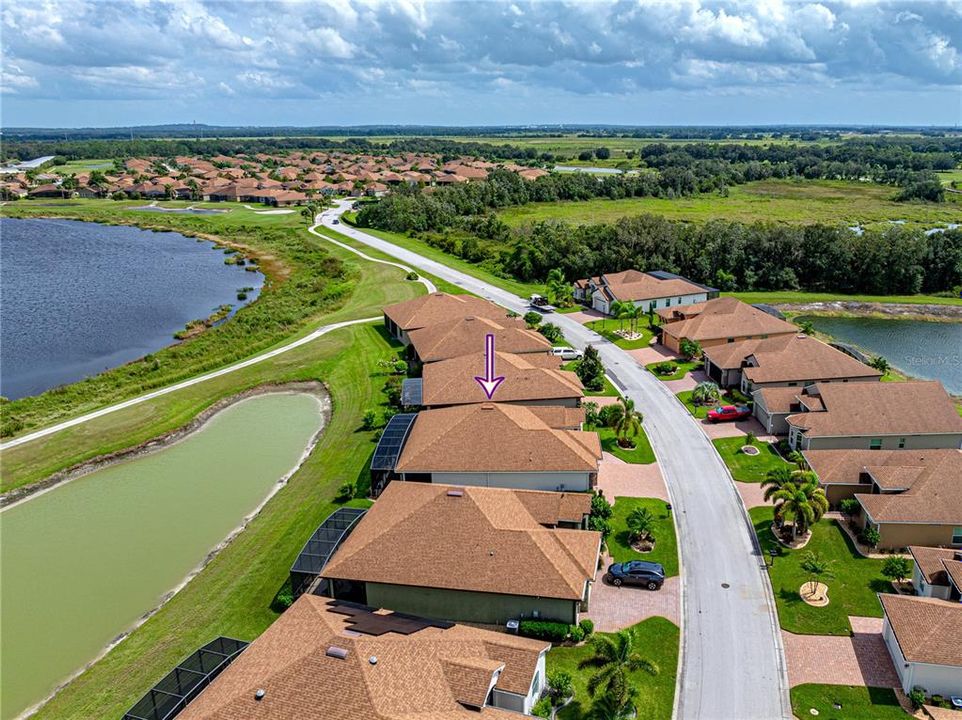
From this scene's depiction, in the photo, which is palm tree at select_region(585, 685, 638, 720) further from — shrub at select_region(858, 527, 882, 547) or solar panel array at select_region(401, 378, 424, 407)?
solar panel array at select_region(401, 378, 424, 407)

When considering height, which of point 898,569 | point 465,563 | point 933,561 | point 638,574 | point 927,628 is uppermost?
point 465,563

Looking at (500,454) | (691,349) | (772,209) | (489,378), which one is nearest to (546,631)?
(500,454)

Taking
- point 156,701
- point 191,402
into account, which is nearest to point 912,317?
point 191,402

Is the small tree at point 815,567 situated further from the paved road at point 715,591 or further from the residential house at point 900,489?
the residential house at point 900,489

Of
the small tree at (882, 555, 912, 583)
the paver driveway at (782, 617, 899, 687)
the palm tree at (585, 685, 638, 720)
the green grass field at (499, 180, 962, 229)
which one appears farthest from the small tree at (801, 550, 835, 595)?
the green grass field at (499, 180, 962, 229)

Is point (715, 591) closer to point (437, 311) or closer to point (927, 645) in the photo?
point (927, 645)

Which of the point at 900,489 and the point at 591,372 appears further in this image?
the point at 591,372

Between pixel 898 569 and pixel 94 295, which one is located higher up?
pixel 94 295
